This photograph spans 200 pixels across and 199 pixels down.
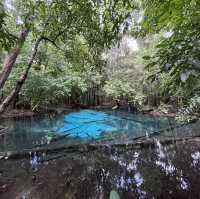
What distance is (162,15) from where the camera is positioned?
1.24 m

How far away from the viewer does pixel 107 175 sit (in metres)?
2.58

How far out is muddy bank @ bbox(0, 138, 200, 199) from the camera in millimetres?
2135

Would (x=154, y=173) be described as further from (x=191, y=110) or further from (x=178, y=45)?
(x=178, y=45)

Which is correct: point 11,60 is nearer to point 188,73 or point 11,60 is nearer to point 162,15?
point 162,15

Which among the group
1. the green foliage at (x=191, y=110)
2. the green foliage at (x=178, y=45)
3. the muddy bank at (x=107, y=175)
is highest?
the green foliage at (x=178, y=45)

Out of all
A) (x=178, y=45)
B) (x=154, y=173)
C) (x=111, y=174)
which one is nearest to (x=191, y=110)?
(x=154, y=173)

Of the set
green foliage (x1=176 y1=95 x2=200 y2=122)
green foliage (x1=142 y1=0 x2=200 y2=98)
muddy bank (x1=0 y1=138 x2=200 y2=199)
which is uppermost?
green foliage (x1=142 y1=0 x2=200 y2=98)

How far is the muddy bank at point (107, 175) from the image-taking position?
2135 millimetres

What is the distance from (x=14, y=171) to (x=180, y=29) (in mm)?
2696

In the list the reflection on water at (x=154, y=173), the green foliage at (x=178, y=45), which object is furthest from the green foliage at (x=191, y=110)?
the green foliage at (x=178, y=45)

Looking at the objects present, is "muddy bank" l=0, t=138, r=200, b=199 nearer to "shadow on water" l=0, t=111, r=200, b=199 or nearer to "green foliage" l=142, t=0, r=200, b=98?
"shadow on water" l=0, t=111, r=200, b=199

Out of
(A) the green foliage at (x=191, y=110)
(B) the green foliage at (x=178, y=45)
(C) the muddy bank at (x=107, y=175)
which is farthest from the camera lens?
(A) the green foliage at (x=191, y=110)

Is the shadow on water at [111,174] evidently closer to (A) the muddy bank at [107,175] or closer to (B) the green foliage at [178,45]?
(A) the muddy bank at [107,175]

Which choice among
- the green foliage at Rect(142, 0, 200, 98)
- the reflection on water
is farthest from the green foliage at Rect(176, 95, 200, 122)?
the green foliage at Rect(142, 0, 200, 98)
